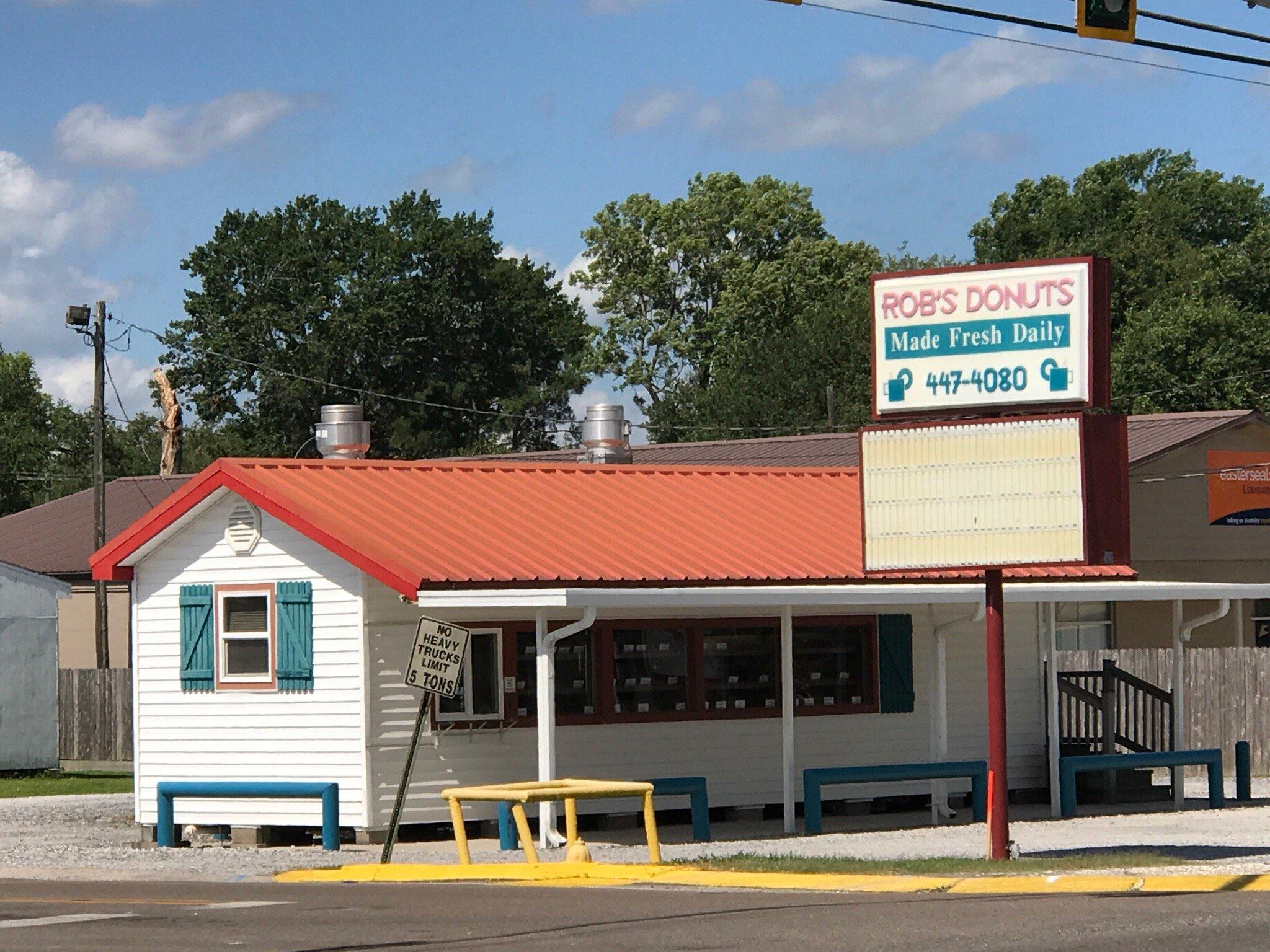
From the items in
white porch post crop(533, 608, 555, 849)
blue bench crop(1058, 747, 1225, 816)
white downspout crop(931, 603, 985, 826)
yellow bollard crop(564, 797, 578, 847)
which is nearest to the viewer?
yellow bollard crop(564, 797, 578, 847)

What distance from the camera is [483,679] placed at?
2183cm

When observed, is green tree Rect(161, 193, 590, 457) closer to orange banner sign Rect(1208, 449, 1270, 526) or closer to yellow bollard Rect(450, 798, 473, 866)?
orange banner sign Rect(1208, 449, 1270, 526)

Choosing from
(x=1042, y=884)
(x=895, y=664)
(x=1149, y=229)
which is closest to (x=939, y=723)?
(x=895, y=664)

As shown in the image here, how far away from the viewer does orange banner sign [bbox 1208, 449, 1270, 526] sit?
37.5 m

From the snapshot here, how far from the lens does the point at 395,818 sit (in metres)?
19.2

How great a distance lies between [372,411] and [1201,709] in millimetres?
43673

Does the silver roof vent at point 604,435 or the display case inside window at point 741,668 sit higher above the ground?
the silver roof vent at point 604,435

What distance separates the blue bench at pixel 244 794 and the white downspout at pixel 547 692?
6.89 ft

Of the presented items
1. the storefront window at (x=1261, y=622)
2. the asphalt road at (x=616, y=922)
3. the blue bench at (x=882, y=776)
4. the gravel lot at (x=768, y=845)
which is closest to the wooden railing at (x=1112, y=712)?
the gravel lot at (x=768, y=845)

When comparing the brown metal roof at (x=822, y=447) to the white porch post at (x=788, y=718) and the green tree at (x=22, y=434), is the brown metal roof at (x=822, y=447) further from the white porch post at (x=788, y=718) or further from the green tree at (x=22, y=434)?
the green tree at (x=22, y=434)

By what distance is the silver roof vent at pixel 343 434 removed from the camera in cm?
2614

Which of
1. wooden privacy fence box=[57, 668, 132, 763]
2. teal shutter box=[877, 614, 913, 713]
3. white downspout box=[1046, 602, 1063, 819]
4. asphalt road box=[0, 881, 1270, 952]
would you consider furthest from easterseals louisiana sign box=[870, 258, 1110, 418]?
wooden privacy fence box=[57, 668, 132, 763]

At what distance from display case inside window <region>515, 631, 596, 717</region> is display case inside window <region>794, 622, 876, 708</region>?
2.60 meters

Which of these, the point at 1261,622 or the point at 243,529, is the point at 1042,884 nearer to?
the point at 243,529
